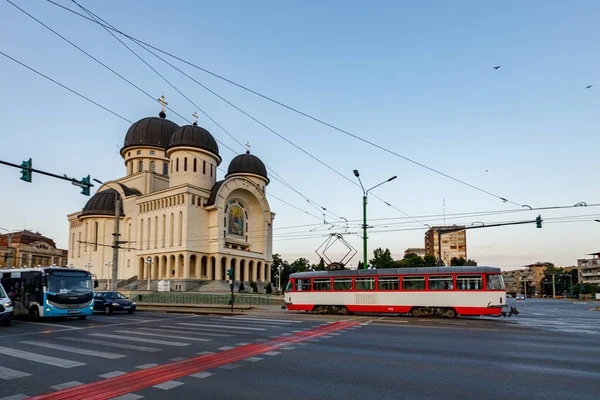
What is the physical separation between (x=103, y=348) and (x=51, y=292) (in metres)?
9.65

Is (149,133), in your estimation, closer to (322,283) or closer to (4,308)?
(322,283)

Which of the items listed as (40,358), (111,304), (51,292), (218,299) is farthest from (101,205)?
(40,358)

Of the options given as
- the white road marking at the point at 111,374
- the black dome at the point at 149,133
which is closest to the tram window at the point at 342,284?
the white road marking at the point at 111,374

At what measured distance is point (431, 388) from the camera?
630 cm

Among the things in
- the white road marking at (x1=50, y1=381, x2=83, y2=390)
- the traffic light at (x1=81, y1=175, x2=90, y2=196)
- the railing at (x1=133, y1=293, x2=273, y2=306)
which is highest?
the traffic light at (x1=81, y1=175, x2=90, y2=196)

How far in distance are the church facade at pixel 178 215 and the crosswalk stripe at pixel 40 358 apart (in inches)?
1720

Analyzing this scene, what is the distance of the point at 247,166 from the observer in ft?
226

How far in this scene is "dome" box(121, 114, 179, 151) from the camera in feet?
214

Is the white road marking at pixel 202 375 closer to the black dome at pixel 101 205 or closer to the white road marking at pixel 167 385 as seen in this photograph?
the white road marking at pixel 167 385

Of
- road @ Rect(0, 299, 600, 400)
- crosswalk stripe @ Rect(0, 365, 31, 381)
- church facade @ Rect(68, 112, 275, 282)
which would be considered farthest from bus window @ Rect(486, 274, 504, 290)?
church facade @ Rect(68, 112, 275, 282)

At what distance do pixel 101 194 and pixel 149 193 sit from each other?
9898 mm

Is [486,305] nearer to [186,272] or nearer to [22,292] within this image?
[22,292]

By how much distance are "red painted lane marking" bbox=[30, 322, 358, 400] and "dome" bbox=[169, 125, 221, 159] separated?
50483 millimetres

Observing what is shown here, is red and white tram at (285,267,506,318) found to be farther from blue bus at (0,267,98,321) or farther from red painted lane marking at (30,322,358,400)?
red painted lane marking at (30,322,358,400)
